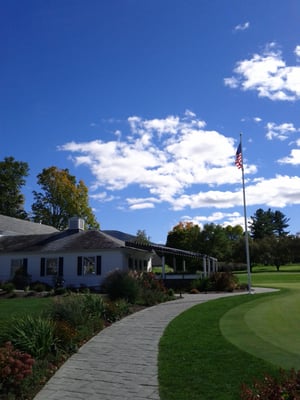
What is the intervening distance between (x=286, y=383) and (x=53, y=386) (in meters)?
3.92

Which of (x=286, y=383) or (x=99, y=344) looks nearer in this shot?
(x=286, y=383)

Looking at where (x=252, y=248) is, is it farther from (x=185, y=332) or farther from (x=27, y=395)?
(x=27, y=395)

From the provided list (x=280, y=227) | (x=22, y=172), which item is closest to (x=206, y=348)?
(x=22, y=172)

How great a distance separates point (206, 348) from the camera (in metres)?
9.25

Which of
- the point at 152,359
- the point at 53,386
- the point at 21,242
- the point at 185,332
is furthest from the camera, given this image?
the point at 21,242

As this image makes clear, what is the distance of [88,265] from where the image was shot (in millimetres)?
29672

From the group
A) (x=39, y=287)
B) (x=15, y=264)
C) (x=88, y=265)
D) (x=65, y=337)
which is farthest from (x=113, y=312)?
(x=15, y=264)

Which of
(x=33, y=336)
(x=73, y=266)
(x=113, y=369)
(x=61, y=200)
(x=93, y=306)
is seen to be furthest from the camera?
(x=61, y=200)

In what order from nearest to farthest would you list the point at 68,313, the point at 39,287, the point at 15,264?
1. the point at 68,313
2. the point at 39,287
3. the point at 15,264

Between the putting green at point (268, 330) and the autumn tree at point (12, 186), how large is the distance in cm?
5152

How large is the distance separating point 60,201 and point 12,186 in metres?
9.87

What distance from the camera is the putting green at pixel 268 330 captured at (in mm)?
8391

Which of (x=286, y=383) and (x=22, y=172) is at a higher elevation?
(x=22, y=172)

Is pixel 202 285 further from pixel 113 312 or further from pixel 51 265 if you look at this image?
pixel 113 312
